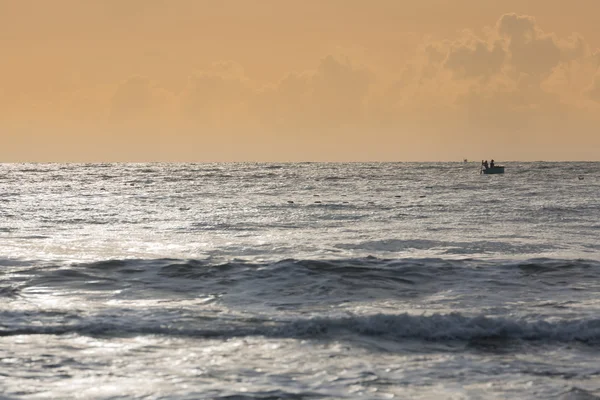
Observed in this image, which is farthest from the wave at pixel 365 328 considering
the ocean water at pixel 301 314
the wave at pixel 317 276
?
the wave at pixel 317 276

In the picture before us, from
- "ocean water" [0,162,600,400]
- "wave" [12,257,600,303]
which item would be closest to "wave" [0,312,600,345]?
"ocean water" [0,162,600,400]

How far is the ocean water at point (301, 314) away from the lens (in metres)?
9.86

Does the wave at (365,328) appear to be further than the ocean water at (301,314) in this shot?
Yes

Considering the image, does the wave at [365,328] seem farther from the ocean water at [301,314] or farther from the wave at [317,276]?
the wave at [317,276]

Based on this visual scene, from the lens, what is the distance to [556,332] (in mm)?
12539

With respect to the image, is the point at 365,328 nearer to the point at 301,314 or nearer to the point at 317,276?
the point at 301,314

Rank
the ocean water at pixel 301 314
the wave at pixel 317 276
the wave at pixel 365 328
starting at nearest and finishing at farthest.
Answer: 1. the ocean water at pixel 301 314
2. the wave at pixel 365 328
3. the wave at pixel 317 276

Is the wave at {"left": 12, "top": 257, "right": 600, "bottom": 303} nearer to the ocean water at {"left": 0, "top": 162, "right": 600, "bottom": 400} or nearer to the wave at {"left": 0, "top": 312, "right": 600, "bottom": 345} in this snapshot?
the ocean water at {"left": 0, "top": 162, "right": 600, "bottom": 400}

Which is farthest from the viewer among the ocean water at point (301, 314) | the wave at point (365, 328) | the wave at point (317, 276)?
the wave at point (317, 276)

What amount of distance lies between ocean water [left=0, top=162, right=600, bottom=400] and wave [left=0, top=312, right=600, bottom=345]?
5 centimetres

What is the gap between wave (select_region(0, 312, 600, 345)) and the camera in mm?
12477

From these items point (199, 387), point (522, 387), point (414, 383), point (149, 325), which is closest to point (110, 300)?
point (149, 325)

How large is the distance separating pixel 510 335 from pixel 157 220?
2661cm

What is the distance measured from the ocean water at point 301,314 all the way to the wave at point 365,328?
48 mm
